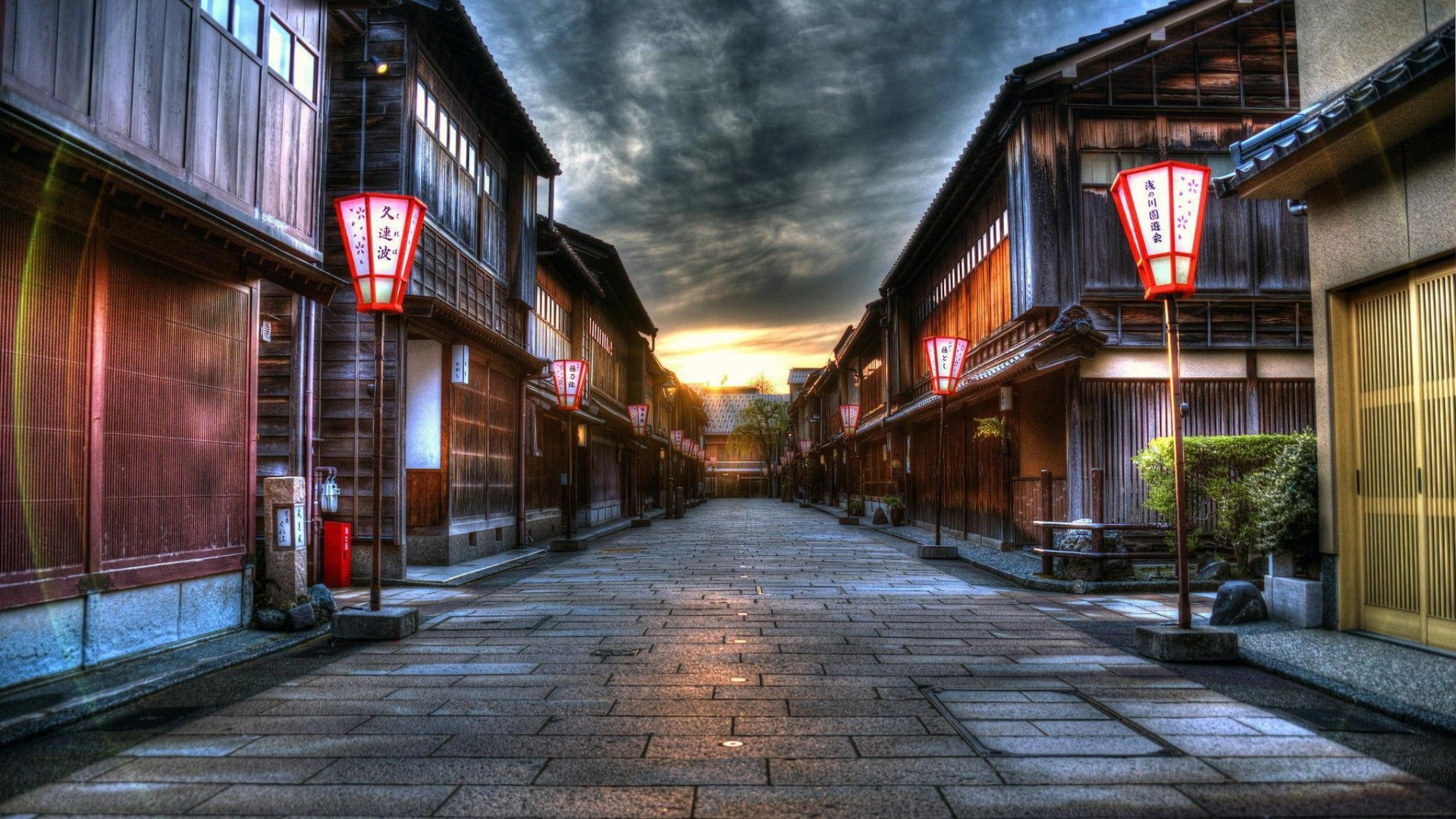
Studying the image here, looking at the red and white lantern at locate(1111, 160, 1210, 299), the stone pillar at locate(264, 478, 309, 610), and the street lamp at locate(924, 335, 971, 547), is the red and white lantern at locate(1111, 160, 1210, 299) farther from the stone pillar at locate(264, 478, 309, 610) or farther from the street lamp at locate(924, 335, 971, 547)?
the stone pillar at locate(264, 478, 309, 610)

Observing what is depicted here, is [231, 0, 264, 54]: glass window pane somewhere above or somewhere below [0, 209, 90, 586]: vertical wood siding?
above

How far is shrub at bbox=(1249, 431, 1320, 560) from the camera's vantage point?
336 inches

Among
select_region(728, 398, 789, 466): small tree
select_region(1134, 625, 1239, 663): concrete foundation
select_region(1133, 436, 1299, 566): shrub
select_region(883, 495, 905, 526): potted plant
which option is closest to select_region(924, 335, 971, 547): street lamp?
select_region(1133, 436, 1299, 566): shrub

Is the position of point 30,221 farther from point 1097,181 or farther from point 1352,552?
point 1097,181

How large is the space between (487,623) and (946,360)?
10911 mm

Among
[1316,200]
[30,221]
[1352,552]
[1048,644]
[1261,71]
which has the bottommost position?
[1048,644]

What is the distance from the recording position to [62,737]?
5305 mm

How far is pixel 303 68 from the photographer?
10.7m

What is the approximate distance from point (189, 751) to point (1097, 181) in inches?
614

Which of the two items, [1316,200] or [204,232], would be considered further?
[1316,200]

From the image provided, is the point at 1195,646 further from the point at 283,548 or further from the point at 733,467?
the point at 733,467

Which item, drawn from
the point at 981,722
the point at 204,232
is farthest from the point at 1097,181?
the point at 204,232

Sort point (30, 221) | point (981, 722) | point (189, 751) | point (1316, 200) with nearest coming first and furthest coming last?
point (189, 751) < point (981, 722) < point (30, 221) < point (1316, 200)

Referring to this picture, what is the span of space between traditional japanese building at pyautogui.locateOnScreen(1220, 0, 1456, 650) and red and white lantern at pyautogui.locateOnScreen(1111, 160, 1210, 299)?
95cm
